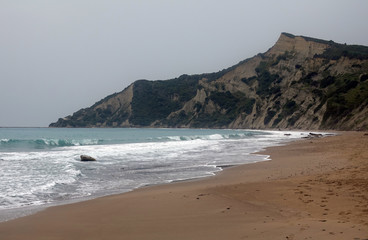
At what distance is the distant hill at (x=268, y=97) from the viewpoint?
252 ft

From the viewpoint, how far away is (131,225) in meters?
6.31

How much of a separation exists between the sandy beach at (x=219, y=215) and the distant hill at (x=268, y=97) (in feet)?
179

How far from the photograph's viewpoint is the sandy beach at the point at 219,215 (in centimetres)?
548

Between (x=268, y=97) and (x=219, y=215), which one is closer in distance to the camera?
(x=219, y=215)

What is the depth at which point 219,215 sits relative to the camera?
267 inches

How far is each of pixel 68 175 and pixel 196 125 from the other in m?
131

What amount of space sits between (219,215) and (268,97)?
110122 mm

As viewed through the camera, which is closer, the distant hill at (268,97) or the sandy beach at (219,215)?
the sandy beach at (219,215)

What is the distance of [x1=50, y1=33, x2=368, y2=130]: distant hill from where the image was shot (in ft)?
252

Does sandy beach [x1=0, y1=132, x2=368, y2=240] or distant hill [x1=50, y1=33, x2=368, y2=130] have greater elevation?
distant hill [x1=50, y1=33, x2=368, y2=130]

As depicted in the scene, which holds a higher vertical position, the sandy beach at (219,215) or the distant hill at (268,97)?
the distant hill at (268,97)

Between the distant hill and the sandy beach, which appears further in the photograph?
the distant hill

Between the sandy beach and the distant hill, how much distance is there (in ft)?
179

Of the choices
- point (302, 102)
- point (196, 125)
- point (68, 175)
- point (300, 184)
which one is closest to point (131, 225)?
point (300, 184)
